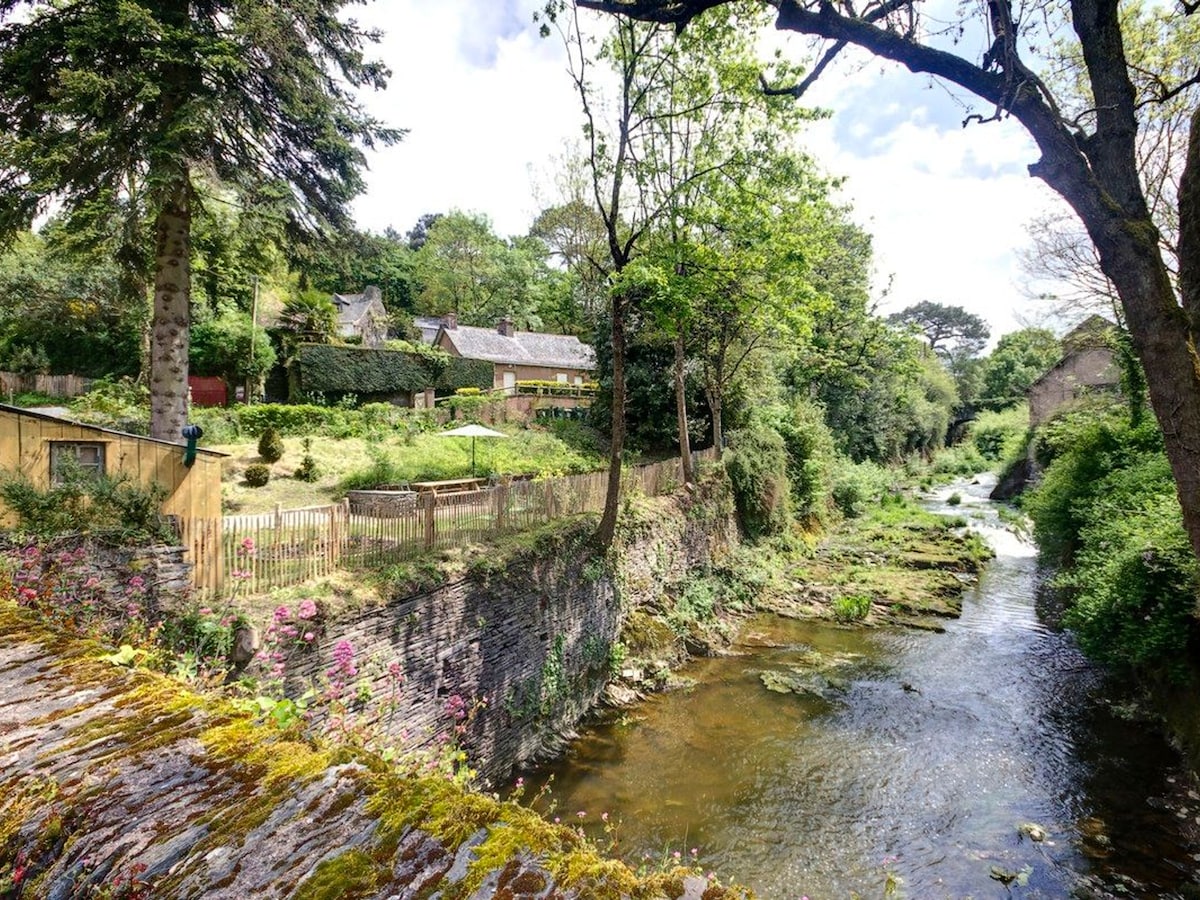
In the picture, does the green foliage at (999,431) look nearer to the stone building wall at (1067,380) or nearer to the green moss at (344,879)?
the stone building wall at (1067,380)

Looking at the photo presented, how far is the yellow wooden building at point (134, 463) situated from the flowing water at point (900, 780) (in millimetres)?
6119

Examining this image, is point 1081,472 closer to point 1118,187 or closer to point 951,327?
point 1118,187

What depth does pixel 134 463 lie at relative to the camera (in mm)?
6922

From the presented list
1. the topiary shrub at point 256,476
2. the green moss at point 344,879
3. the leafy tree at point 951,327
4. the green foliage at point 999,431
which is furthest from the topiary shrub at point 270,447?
the leafy tree at point 951,327

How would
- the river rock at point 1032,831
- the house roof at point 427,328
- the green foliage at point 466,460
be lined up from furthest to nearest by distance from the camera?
the house roof at point 427,328
the green foliage at point 466,460
the river rock at point 1032,831

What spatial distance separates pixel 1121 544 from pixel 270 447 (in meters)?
22.3

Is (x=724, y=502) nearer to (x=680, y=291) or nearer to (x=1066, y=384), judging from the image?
(x=680, y=291)

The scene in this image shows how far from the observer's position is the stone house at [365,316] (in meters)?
45.3

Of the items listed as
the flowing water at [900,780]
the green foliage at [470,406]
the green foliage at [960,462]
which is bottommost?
the flowing water at [900,780]

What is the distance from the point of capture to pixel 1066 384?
33812mm

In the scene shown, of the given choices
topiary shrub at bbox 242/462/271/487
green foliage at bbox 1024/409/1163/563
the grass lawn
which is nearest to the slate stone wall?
the grass lawn

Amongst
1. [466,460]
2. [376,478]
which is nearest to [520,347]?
[466,460]

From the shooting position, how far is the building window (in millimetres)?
6383

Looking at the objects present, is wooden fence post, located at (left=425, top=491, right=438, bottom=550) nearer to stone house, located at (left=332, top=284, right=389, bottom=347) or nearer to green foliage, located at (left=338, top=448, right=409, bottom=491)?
green foliage, located at (left=338, top=448, right=409, bottom=491)
